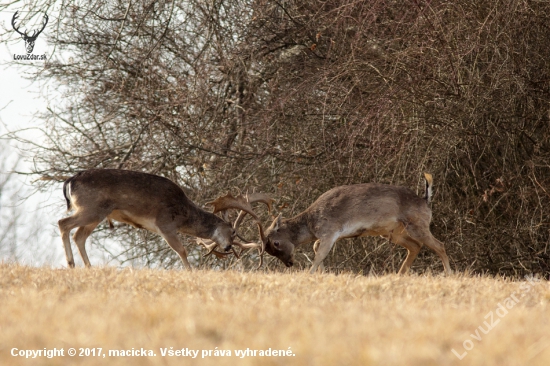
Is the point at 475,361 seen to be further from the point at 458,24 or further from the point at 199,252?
the point at 199,252

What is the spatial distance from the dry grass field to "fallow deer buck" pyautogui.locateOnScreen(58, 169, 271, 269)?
266cm

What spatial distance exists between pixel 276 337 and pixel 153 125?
987 cm

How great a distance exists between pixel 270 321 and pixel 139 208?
578 cm

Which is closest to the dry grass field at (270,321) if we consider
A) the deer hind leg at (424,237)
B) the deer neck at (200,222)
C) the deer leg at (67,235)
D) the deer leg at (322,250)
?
the deer leg at (67,235)

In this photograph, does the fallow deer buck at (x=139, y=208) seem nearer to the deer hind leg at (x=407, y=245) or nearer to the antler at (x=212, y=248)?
the antler at (x=212, y=248)

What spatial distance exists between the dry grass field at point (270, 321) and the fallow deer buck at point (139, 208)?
8.73ft

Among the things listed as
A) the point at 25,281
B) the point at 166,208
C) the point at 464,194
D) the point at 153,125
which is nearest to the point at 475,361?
the point at 25,281

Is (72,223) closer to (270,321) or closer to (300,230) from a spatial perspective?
(300,230)

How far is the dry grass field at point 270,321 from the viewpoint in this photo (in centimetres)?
404

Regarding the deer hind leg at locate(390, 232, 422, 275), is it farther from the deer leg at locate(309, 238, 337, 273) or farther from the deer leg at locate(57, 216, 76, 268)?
the deer leg at locate(57, 216, 76, 268)

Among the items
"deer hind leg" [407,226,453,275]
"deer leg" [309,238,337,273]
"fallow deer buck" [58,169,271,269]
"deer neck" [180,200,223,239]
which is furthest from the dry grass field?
"deer neck" [180,200,223,239]

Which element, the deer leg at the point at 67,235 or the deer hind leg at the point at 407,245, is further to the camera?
the deer hind leg at the point at 407,245

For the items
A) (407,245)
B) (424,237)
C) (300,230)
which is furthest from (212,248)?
(424,237)

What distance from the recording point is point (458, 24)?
1095cm
